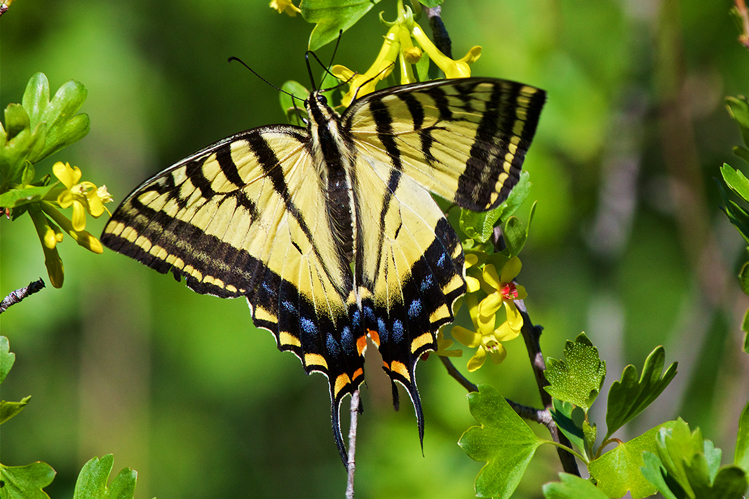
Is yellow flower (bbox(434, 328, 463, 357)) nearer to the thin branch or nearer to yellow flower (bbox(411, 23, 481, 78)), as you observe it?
the thin branch

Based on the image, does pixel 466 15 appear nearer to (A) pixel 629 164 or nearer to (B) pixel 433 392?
(A) pixel 629 164

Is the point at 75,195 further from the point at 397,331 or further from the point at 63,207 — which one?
the point at 397,331

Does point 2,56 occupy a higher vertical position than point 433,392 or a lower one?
higher

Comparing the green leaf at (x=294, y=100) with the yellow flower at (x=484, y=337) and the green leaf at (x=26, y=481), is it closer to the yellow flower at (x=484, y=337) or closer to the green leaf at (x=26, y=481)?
the yellow flower at (x=484, y=337)

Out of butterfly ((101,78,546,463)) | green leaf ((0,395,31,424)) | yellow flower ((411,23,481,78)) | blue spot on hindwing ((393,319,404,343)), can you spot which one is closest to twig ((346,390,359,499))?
butterfly ((101,78,546,463))

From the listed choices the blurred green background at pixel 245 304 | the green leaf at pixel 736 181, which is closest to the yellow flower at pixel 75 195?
the green leaf at pixel 736 181

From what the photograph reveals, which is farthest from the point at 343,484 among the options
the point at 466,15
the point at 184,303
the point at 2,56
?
the point at 2,56
